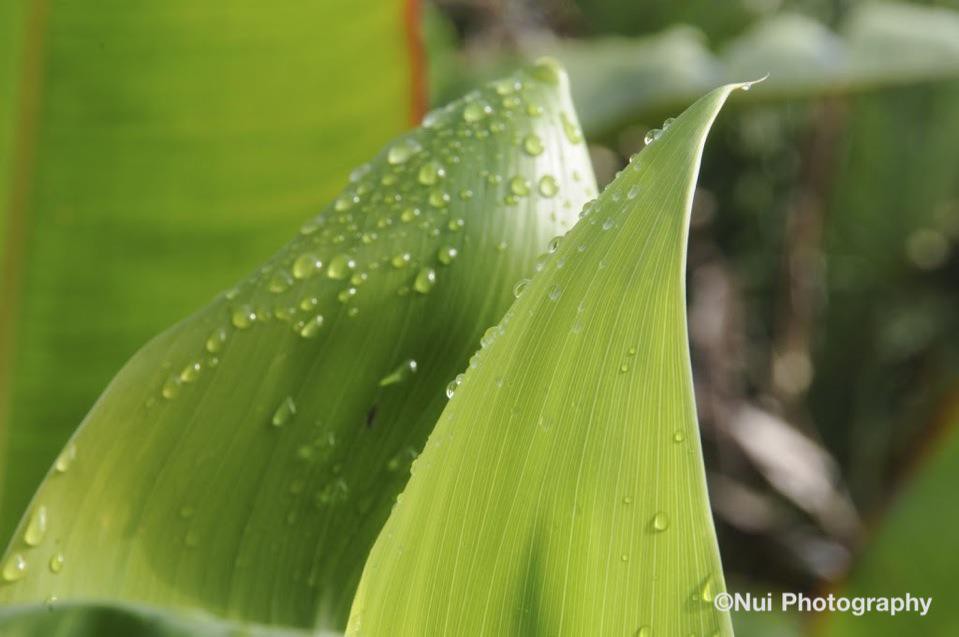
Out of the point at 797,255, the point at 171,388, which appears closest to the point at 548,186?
the point at 171,388

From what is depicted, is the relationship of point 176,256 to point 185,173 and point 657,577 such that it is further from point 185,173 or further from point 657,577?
point 657,577

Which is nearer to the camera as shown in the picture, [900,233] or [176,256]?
[176,256]

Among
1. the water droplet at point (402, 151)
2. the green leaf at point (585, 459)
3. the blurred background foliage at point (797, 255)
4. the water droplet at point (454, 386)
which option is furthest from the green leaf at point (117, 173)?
the blurred background foliage at point (797, 255)

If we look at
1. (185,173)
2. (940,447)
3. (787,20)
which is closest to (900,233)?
(787,20)

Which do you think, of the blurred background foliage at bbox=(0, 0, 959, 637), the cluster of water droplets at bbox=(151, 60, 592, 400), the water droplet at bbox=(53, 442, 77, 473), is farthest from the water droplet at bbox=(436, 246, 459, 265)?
the blurred background foliage at bbox=(0, 0, 959, 637)

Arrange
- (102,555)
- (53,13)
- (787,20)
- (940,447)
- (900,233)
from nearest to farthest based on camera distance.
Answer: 1. (102,555)
2. (53,13)
3. (940,447)
4. (787,20)
5. (900,233)

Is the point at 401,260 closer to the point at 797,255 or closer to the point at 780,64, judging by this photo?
the point at 780,64

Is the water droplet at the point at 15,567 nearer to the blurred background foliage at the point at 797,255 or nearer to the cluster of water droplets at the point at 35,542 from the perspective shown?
the cluster of water droplets at the point at 35,542
